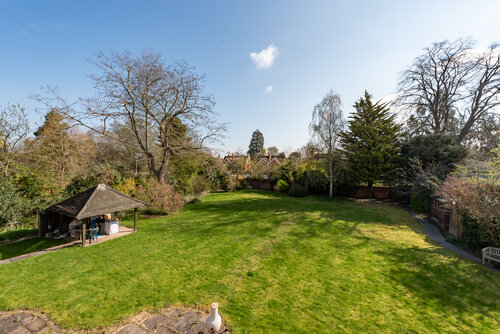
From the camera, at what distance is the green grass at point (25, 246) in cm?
714

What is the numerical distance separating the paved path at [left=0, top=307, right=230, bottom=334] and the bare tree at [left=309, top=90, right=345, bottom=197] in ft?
60.3

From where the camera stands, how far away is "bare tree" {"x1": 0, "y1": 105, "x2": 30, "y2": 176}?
414 inches

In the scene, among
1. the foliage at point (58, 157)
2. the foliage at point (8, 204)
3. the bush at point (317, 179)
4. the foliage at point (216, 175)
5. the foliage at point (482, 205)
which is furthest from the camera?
the foliage at point (216, 175)

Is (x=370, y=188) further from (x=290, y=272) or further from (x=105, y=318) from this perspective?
(x=105, y=318)

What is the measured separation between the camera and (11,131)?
429 inches

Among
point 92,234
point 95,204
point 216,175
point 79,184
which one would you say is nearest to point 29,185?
point 79,184

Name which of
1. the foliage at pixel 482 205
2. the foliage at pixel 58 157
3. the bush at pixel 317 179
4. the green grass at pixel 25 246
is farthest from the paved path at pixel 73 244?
the bush at pixel 317 179

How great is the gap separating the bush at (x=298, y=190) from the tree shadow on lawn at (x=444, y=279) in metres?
12.8

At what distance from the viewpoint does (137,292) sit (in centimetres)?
479

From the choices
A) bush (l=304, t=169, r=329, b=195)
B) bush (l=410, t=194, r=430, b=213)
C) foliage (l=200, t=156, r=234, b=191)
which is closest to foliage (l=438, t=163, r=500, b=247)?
bush (l=410, t=194, r=430, b=213)

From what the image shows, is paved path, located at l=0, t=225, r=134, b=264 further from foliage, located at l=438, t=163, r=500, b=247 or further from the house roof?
foliage, located at l=438, t=163, r=500, b=247

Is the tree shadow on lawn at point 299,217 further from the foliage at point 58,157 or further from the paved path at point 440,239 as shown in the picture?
the foliage at point 58,157

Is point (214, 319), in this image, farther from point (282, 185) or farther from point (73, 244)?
point (282, 185)

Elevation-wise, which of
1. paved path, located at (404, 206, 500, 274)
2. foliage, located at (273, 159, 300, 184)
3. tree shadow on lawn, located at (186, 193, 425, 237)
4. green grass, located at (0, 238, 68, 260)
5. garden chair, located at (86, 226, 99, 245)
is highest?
foliage, located at (273, 159, 300, 184)
